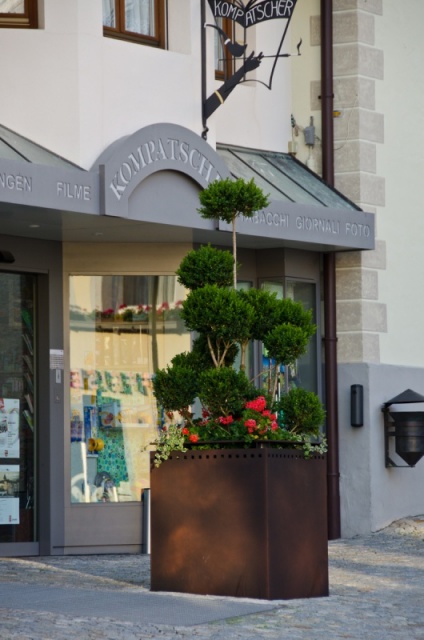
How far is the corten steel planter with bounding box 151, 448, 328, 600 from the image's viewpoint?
947 cm

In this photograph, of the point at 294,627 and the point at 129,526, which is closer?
the point at 294,627

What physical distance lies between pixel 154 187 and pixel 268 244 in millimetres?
2175

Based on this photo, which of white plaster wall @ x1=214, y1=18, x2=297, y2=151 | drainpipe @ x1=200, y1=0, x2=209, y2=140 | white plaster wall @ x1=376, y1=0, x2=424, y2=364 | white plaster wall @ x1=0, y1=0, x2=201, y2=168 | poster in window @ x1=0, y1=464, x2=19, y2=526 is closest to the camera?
white plaster wall @ x1=0, y1=0, x2=201, y2=168

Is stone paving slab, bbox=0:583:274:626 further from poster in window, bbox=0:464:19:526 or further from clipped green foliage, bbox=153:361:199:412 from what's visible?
poster in window, bbox=0:464:19:526

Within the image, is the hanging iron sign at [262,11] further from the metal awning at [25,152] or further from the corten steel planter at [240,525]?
the corten steel planter at [240,525]

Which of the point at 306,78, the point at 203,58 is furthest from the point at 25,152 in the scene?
the point at 306,78

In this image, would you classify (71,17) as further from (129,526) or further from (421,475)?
(421,475)

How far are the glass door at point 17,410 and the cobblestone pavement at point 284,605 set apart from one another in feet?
2.00

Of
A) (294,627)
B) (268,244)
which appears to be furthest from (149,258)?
(294,627)

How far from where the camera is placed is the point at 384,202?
1491 centimetres

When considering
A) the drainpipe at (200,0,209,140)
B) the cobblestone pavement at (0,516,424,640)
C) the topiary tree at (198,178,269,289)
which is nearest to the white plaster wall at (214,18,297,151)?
the drainpipe at (200,0,209,140)

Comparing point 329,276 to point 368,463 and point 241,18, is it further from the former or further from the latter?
point 241,18

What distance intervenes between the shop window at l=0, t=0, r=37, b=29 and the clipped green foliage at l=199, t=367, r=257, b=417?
3.93 metres

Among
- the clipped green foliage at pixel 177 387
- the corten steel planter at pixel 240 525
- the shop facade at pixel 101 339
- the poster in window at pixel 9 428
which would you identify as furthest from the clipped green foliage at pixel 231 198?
the poster in window at pixel 9 428
